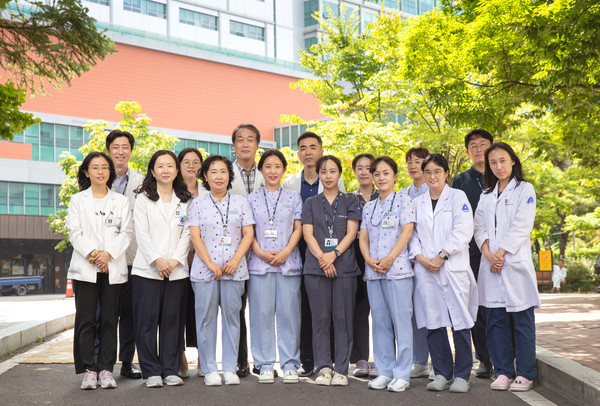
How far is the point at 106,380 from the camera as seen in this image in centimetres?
618

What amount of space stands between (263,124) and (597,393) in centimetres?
4389

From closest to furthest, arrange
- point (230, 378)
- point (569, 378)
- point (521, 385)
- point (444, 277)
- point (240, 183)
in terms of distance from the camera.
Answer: point (569, 378), point (521, 385), point (444, 277), point (230, 378), point (240, 183)

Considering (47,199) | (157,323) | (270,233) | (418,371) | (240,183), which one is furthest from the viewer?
(47,199)

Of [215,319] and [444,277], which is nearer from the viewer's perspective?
[444,277]

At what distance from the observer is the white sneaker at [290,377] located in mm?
6316

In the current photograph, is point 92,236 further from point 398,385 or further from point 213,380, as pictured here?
point 398,385

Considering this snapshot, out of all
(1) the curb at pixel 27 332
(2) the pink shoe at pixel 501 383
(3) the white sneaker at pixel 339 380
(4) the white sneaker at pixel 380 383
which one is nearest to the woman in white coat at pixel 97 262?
(3) the white sneaker at pixel 339 380

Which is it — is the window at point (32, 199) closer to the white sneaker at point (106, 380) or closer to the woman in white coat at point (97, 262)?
the woman in white coat at point (97, 262)

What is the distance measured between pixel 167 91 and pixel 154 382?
129 feet

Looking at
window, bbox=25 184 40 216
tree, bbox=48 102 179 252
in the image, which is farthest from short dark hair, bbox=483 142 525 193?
window, bbox=25 184 40 216

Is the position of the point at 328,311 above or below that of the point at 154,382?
above

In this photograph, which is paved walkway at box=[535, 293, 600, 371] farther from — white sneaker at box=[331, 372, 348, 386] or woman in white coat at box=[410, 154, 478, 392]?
white sneaker at box=[331, 372, 348, 386]

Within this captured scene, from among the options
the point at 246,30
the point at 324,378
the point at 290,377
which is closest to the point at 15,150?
the point at 246,30

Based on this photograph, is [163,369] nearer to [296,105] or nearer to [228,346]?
[228,346]
